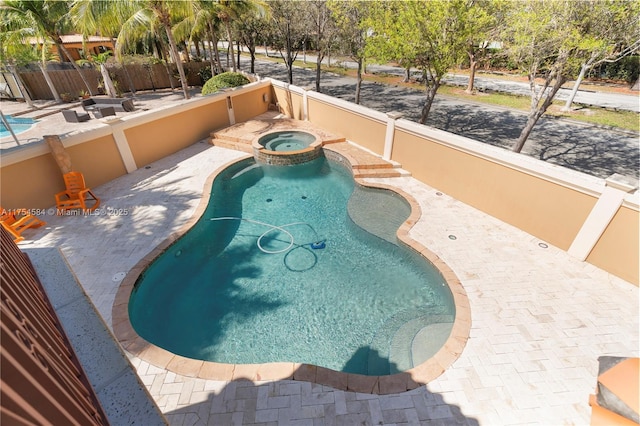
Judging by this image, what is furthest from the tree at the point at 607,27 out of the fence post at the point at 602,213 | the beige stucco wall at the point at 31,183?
the beige stucco wall at the point at 31,183

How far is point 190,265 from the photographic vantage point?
9.33 metres

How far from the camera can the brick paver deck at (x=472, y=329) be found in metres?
5.42

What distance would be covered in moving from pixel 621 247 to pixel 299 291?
9042 mm

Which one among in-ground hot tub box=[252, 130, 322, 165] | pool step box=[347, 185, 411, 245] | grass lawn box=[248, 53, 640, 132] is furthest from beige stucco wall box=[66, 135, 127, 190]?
grass lawn box=[248, 53, 640, 132]

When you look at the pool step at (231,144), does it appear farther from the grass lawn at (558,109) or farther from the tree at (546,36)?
the grass lawn at (558,109)

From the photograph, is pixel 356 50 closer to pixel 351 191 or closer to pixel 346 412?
pixel 351 191

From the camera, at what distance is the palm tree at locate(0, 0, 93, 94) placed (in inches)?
693

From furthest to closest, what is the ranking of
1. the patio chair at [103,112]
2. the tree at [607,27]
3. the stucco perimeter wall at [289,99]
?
the stucco perimeter wall at [289,99], the patio chair at [103,112], the tree at [607,27]

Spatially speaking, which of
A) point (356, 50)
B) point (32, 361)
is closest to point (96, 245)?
point (32, 361)

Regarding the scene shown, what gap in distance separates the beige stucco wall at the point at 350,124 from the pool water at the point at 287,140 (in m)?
1.59

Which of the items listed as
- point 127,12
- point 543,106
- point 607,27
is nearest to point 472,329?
point 543,106

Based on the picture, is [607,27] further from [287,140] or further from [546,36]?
[287,140]

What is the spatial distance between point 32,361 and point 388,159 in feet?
45.6

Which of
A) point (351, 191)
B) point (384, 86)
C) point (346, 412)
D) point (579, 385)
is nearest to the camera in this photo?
point (346, 412)
